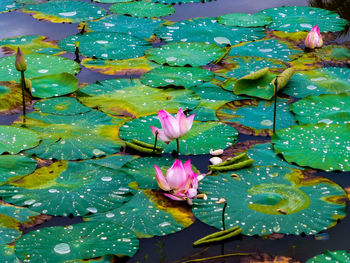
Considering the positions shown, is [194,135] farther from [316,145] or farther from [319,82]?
[319,82]

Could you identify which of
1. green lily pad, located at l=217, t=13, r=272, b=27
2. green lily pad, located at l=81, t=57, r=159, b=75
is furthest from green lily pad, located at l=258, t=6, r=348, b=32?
green lily pad, located at l=81, t=57, r=159, b=75

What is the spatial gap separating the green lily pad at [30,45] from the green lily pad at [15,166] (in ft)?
5.97

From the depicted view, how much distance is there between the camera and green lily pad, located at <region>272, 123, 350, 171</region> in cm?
330

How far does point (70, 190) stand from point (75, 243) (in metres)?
0.46

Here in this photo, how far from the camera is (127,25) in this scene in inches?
219

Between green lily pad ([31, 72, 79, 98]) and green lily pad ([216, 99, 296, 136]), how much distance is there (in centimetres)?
110

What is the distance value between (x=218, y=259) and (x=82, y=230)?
623mm

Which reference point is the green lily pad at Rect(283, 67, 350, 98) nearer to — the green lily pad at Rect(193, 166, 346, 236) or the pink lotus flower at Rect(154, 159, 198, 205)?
the green lily pad at Rect(193, 166, 346, 236)

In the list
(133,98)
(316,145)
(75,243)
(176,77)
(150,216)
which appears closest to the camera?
(75,243)

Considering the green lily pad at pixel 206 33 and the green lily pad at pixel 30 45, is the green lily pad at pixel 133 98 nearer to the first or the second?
the green lily pad at pixel 30 45

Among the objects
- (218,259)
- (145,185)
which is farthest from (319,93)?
(218,259)

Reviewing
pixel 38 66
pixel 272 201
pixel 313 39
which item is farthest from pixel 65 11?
pixel 272 201

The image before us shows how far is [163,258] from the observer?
2619mm

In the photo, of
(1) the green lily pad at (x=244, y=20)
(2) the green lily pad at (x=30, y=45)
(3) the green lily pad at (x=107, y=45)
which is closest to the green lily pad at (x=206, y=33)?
(1) the green lily pad at (x=244, y=20)
